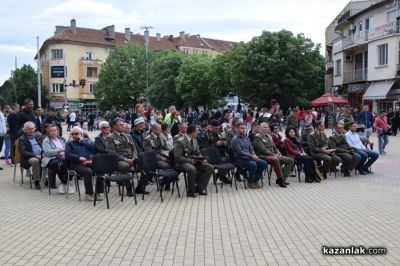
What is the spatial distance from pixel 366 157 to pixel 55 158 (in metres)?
8.30

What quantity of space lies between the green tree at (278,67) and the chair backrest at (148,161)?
120 feet

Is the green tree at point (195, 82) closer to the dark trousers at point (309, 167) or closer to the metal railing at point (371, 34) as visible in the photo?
the metal railing at point (371, 34)

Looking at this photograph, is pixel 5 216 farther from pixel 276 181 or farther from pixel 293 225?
pixel 276 181

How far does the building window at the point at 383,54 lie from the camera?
39.1m

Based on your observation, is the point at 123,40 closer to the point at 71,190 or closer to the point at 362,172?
the point at 362,172

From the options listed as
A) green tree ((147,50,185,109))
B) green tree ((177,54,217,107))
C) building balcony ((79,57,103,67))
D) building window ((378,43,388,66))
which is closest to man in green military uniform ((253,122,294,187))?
building window ((378,43,388,66))

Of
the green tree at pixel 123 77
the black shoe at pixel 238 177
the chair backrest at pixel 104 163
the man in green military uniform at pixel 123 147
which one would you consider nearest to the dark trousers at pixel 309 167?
the black shoe at pixel 238 177

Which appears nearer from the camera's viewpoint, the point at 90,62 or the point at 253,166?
the point at 253,166

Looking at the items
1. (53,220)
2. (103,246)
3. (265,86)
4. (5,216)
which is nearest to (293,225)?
(103,246)

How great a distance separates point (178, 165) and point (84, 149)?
6.60 ft

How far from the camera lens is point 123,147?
34.5 feet

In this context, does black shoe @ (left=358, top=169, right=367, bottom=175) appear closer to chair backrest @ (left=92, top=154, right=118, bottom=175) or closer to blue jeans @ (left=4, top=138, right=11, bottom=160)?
chair backrest @ (left=92, top=154, right=118, bottom=175)

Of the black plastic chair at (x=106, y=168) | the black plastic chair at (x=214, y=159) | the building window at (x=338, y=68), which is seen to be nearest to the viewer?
the black plastic chair at (x=106, y=168)

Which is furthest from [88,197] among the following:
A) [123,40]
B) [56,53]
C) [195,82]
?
[123,40]
